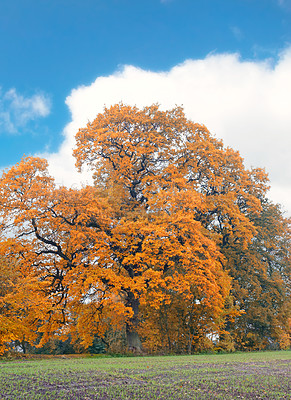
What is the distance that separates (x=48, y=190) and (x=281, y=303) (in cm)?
2017

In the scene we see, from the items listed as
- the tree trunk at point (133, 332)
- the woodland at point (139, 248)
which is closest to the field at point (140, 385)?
the woodland at point (139, 248)

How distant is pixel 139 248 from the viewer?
68.1ft

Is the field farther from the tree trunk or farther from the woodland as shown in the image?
the tree trunk

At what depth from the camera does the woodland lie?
61.3ft

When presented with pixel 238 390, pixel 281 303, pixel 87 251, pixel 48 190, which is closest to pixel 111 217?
pixel 87 251

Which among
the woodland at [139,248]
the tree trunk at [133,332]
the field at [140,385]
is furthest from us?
the tree trunk at [133,332]

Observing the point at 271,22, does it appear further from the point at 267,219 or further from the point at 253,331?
the point at 253,331

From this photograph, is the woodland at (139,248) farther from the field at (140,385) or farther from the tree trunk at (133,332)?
the field at (140,385)

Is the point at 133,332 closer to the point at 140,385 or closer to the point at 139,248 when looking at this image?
the point at 139,248

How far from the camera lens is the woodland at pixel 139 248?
18.7 m

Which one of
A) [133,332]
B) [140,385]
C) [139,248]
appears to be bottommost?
[140,385]

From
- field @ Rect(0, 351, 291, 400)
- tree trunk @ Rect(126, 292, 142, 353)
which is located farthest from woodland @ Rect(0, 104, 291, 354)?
field @ Rect(0, 351, 291, 400)

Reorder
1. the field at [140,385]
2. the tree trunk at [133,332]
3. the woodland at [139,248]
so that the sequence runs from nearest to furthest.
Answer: the field at [140,385], the woodland at [139,248], the tree trunk at [133,332]

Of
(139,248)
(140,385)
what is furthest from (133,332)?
(140,385)
